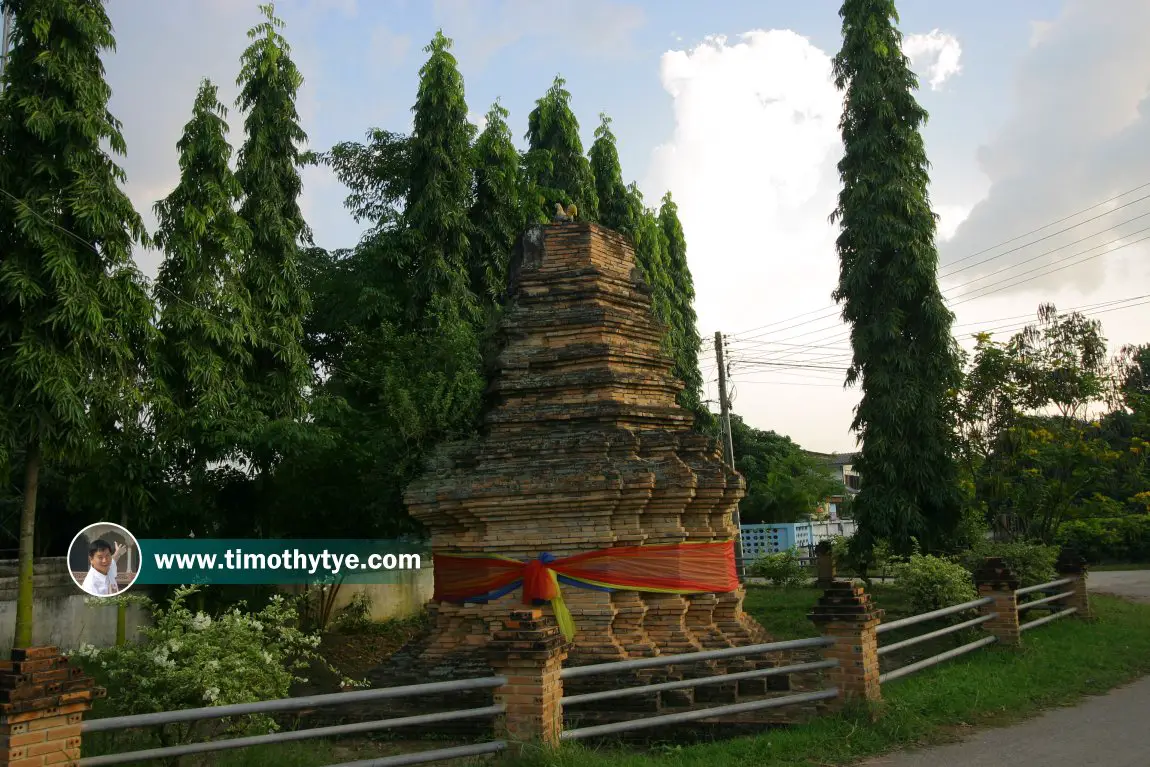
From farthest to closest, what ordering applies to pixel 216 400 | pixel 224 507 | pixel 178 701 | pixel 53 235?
pixel 224 507, pixel 216 400, pixel 53 235, pixel 178 701

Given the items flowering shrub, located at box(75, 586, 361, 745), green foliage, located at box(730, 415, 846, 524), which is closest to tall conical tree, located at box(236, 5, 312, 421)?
flowering shrub, located at box(75, 586, 361, 745)

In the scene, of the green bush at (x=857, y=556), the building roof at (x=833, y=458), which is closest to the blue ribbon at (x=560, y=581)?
the green bush at (x=857, y=556)

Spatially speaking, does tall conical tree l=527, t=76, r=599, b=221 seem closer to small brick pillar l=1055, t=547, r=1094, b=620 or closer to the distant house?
small brick pillar l=1055, t=547, r=1094, b=620

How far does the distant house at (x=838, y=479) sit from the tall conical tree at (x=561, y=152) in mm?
18515

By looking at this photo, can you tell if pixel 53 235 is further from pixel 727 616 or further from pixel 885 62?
pixel 885 62

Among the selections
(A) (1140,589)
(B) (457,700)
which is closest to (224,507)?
(B) (457,700)

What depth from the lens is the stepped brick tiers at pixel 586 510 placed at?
9383mm

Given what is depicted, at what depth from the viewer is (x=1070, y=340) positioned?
1853 cm

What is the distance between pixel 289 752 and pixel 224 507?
1033cm

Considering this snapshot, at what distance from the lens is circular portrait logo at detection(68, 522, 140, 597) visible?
10.6 meters

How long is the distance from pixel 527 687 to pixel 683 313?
25856 mm

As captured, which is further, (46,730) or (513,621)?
(513,621)

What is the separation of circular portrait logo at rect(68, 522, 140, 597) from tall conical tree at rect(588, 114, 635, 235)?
18495 millimetres

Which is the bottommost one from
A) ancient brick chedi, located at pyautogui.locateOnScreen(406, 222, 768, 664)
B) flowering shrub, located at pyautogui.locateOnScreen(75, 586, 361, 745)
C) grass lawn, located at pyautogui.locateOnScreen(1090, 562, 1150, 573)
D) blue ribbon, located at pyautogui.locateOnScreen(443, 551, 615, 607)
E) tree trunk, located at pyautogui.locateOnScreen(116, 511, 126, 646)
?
grass lawn, located at pyautogui.locateOnScreen(1090, 562, 1150, 573)
